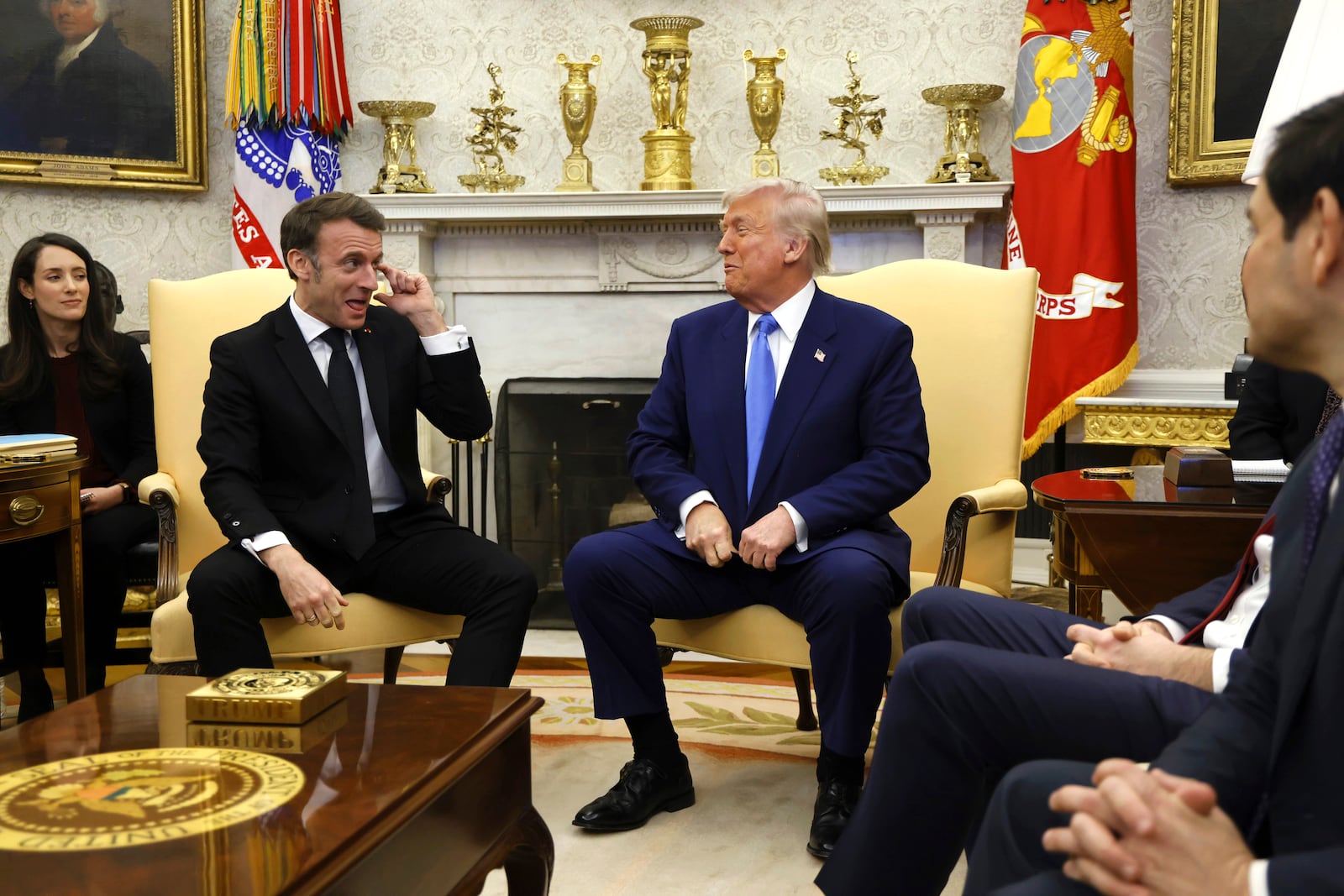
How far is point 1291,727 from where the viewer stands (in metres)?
1.14

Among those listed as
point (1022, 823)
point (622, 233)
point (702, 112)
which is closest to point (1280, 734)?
point (1022, 823)

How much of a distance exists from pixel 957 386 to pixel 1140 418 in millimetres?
1507

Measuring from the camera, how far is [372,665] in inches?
155

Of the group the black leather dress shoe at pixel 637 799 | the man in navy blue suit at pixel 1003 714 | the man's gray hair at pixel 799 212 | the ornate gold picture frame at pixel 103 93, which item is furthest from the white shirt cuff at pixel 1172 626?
the ornate gold picture frame at pixel 103 93

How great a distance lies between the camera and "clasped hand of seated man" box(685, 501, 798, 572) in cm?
246

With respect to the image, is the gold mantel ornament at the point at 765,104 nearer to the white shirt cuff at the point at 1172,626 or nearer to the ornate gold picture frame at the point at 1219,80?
the ornate gold picture frame at the point at 1219,80

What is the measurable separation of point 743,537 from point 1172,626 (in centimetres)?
92

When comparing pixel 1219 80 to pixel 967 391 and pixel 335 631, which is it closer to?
pixel 967 391

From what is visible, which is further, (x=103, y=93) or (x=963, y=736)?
(x=103, y=93)

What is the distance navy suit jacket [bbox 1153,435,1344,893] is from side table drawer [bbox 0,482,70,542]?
2.51 m

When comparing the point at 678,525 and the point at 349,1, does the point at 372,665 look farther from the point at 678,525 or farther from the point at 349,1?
the point at 349,1

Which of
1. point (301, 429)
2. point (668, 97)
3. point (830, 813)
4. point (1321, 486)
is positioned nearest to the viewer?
point (1321, 486)

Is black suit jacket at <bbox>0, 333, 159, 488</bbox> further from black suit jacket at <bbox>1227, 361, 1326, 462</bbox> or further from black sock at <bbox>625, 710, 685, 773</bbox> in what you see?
black suit jacket at <bbox>1227, 361, 1326, 462</bbox>

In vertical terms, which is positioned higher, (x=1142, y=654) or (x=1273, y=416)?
(x=1273, y=416)
